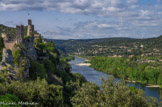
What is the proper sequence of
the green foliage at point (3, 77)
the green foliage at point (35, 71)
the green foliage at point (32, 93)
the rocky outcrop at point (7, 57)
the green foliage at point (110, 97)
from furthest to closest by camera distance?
the green foliage at point (35, 71), the rocky outcrop at point (7, 57), the green foliage at point (3, 77), the green foliage at point (32, 93), the green foliage at point (110, 97)

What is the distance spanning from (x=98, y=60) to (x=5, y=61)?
116933mm

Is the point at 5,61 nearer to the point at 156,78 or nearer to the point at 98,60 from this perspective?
the point at 156,78

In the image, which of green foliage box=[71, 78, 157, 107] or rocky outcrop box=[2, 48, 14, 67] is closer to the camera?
green foliage box=[71, 78, 157, 107]

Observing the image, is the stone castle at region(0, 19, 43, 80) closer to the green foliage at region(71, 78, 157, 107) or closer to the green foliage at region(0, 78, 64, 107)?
the green foliage at region(0, 78, 64, 107)

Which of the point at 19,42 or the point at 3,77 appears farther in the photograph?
the point at 19,42

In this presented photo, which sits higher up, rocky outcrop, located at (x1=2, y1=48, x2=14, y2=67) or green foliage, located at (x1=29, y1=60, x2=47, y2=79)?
rocky outcrop, located at (x1=2, y1=48, x2=14, y2=67)

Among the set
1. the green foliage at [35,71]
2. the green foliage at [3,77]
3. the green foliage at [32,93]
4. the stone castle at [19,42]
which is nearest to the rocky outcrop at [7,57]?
the stone castle at [19,42]

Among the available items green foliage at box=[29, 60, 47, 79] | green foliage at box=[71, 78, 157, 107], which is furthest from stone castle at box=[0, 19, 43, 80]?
green foliage at box=[71, 78, 157, 107]

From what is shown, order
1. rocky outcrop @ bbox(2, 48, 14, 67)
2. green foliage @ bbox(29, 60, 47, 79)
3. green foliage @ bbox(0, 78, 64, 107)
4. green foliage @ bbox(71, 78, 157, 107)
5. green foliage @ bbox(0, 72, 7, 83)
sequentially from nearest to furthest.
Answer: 1. green foliage @ bbox(71, 78, 157, 107)
2. green foliage @ bbox(0, 78, 64, 107)
3. green foliage @ bbox(0, 72, 7, 83)
4. rocky outcrop @ bbox(2, 48, 14, 67)
5. green foliage @ bbox(29, 60, 47, 79)

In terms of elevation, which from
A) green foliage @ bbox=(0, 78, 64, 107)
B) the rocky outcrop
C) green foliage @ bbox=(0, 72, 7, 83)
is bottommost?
green foliage @ bbox=(0, 78, 64, 107)

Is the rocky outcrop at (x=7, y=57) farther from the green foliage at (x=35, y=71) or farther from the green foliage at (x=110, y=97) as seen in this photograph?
the green foliage at (x=110, y=97)

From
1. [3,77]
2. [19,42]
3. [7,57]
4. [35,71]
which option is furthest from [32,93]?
[19,42]

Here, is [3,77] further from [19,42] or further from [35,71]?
[19,42]

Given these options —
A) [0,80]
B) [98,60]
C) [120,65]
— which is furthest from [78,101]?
[98,60]
